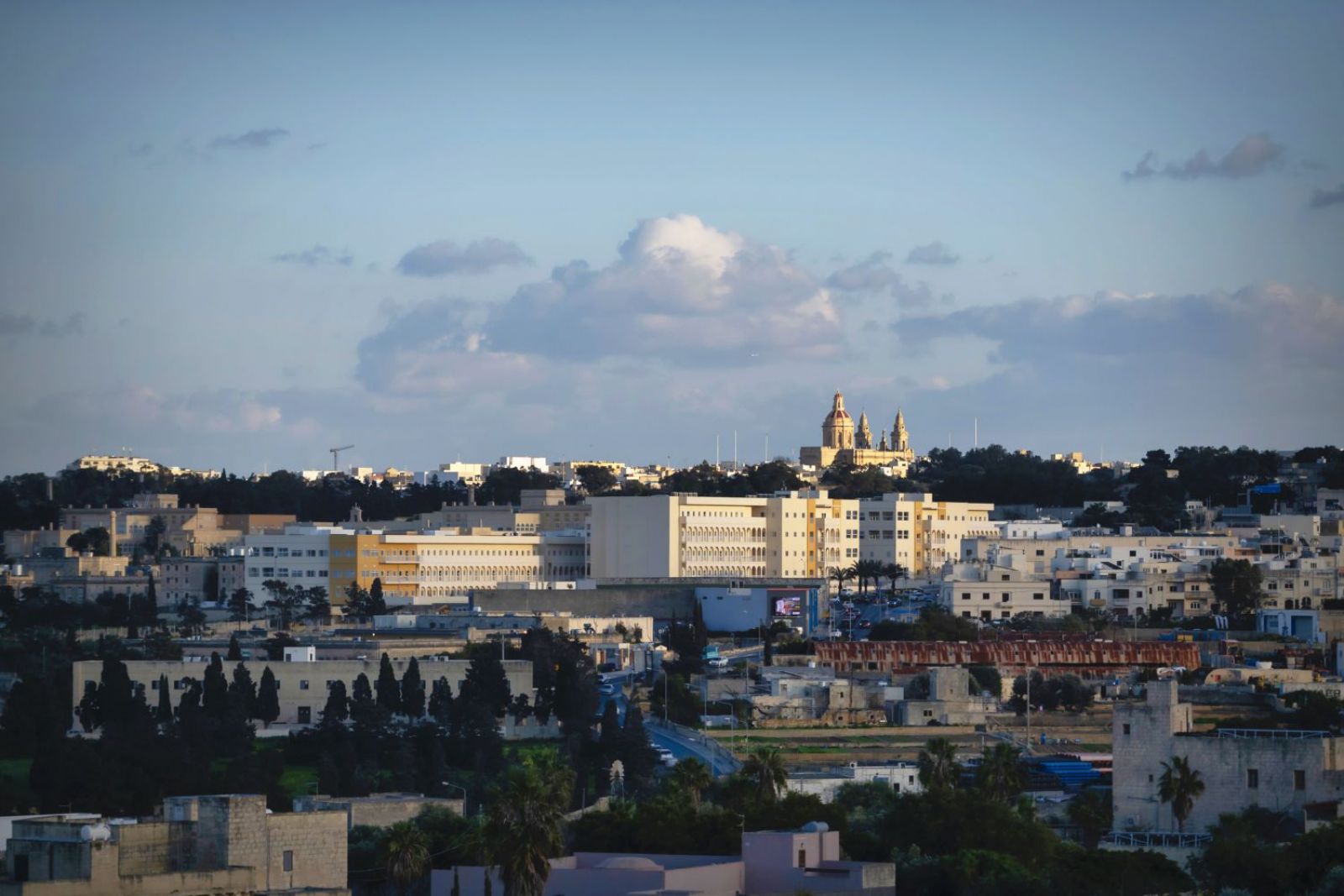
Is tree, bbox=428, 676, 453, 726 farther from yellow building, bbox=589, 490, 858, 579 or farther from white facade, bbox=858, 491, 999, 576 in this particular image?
white facade, bbox=858, 491, 999, 576

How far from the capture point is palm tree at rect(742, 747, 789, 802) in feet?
154

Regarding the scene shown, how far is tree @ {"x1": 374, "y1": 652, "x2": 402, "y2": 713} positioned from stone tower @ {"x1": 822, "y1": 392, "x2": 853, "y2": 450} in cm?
10255

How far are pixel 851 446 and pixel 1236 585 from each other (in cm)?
8885

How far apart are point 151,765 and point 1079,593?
3860 cm

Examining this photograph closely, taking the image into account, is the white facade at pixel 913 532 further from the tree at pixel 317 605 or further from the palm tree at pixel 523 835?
the palm tree at pixel 523 835

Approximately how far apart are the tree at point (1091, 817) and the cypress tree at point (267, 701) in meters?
28.5

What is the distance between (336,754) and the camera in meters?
62.7

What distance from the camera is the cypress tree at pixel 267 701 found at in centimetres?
7119

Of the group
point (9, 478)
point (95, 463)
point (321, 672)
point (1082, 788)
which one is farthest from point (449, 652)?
point (95, 463)

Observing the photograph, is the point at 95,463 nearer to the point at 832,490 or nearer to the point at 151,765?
the point at 832,490

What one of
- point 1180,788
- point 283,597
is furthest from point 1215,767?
point 283,597

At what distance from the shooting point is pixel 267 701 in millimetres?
71375

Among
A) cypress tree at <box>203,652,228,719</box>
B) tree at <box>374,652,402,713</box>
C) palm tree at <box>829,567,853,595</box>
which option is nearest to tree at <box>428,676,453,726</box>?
tree at <box>374,652,402,713</box>

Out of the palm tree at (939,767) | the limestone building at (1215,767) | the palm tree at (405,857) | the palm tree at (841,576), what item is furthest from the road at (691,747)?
the palm tree at (841,576)
